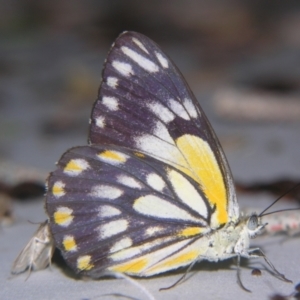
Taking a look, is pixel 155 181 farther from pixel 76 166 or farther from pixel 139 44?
pixel 139 44

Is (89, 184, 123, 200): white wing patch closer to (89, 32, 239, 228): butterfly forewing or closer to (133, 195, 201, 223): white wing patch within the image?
(133, 195, 201, 223): white wing patch

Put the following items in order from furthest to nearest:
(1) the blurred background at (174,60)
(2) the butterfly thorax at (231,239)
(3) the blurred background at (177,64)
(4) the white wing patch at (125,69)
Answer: (3) the blurred background at (177,64) → (1) the blurred background at (174,60) → (4) the white wing patch at (125,69) → (2) the butterfly thorax at (231,239)

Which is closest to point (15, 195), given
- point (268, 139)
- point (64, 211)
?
point (64, 211)

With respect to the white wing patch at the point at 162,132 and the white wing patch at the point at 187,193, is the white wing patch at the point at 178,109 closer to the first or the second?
the white wing patch at the point at 162,132

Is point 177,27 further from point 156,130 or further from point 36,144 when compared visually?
point 156,130

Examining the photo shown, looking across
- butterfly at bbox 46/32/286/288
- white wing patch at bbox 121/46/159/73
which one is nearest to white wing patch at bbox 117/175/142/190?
butterfly at bbox 46/32/286/288

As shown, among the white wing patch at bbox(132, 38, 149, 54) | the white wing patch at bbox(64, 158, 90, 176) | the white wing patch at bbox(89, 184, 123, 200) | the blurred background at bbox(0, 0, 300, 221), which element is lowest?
the blurred background at bbox(0, 0, 300, 221)

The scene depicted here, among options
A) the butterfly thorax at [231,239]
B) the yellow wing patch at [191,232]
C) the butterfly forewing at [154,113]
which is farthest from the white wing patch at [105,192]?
the butterfly thorax at [231,239]

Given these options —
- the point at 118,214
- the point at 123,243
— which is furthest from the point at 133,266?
the point at 118,214

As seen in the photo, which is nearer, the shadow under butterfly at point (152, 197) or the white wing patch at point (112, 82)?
the shadow under butterfly at point (152, 197)
